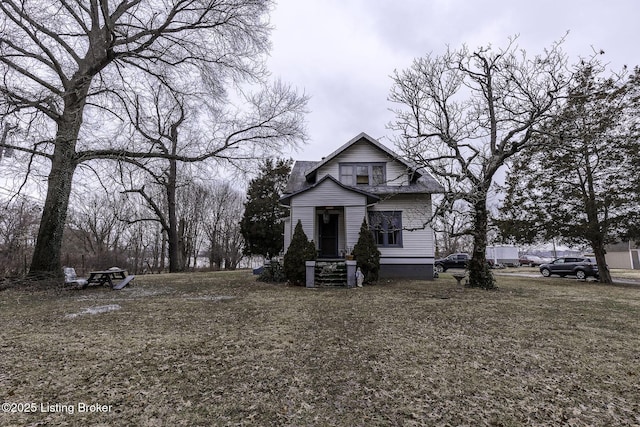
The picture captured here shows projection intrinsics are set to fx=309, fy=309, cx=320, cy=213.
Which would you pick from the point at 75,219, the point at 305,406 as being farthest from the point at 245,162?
the point at 75,219

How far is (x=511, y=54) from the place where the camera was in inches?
477

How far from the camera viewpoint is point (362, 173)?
16.1 metres

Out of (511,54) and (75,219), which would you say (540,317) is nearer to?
(511,54)

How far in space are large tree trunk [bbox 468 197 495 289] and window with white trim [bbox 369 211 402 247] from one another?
3835 millimetres

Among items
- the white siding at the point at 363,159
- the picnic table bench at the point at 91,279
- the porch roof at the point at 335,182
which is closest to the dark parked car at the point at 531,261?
the white siding at the point at 363,159

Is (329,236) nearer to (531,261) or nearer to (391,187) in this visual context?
(391,187)

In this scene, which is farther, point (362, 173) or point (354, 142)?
point (362, 173)

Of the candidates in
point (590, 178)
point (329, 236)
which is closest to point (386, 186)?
point (329, 236)

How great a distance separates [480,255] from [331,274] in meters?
5.97

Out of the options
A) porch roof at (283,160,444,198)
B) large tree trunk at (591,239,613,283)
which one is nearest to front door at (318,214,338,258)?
porch roof at (283,160,444,198)

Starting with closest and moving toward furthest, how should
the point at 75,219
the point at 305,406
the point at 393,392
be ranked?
the point at 305,406 → the point at 393,392 → the point at 75,219

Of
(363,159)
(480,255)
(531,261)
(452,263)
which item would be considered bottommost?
(531,261)

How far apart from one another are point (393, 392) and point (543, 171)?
1836 cm

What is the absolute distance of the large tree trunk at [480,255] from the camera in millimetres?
12019
